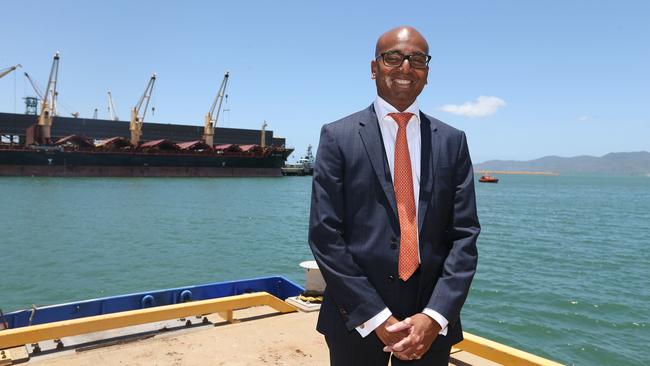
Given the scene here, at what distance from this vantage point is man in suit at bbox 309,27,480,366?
2068 millimetres

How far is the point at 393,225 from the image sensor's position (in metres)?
2.18

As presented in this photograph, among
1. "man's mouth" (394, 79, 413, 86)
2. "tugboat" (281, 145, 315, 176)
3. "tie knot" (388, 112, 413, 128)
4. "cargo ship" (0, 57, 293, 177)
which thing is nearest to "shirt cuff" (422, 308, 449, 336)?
"tie knot" (388, 112, 413, 128)

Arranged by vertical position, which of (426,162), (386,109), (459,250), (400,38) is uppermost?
(400,38)

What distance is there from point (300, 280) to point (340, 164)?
1264cm

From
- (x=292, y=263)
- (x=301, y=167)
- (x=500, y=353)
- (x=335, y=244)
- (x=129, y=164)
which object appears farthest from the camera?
(x=301, y=167)

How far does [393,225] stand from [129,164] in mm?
69945

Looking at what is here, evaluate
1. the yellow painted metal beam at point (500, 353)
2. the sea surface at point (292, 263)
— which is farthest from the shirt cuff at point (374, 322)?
the sea surface at point (292, 263)

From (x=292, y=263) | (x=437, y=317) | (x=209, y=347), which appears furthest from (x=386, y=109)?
(x=292, y=263)

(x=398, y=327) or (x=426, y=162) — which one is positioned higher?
(x=426, y=162)

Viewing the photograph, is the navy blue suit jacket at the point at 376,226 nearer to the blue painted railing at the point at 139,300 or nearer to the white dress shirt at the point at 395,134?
the white dress shirt at the point at 395,134

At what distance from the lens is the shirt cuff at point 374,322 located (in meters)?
2.01

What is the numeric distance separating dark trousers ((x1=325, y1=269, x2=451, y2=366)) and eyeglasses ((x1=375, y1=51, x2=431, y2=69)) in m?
1.04

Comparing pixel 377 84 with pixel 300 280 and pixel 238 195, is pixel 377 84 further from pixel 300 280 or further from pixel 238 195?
pixel 238 195

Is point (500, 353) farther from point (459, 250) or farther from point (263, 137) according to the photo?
point (263, 137)
